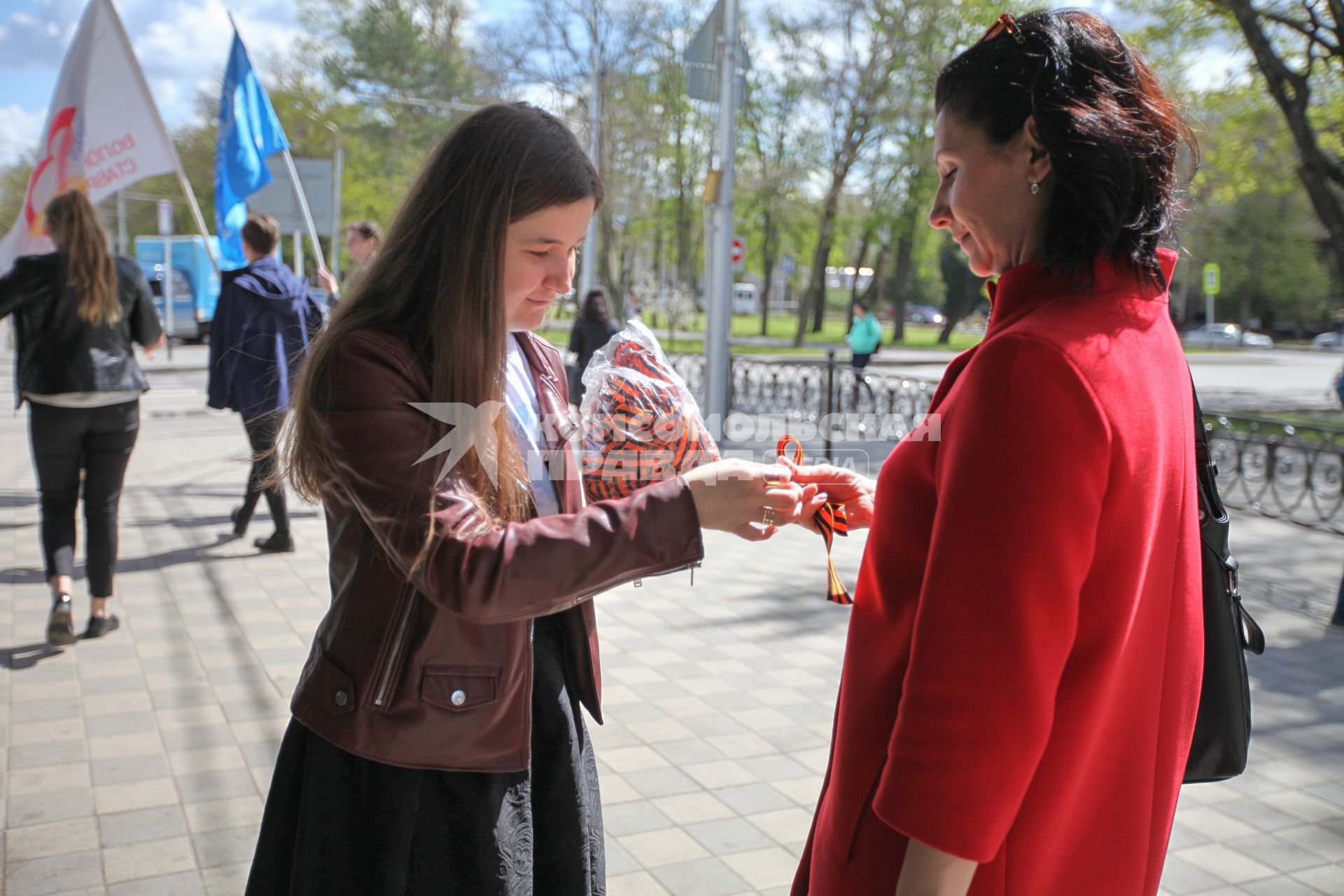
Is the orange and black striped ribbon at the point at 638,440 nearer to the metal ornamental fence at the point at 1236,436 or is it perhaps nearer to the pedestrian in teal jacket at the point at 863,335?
the metal ornamental fence at the point at 1236,436

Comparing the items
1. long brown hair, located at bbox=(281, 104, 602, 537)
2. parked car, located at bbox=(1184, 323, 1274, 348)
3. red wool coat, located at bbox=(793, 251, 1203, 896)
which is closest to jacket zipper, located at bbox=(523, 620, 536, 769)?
long brown hair, located at bbox=(281, 104, 602, 537)

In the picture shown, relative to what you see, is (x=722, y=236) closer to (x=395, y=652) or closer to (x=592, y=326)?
(x=592, y=326)

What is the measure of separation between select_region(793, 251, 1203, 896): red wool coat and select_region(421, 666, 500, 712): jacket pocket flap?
1.78 feet

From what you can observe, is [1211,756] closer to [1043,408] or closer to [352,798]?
[1043,408]

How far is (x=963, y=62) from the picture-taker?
1422mm

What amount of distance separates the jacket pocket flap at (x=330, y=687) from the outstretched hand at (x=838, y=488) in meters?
0.79

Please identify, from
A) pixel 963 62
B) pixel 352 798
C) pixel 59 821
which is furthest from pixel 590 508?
pixel 59 821

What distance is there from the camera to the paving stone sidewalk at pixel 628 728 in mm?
3441

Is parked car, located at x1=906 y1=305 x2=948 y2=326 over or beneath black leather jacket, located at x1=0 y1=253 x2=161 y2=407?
over

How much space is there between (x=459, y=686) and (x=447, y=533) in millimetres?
285

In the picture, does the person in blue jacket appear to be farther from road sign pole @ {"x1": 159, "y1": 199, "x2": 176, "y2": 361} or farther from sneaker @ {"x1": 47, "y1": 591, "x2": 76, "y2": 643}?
road sign pole @ {"x1": 159, "y1": 199, "x2": 176, "y2": 361}

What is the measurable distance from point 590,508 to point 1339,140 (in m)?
19.8

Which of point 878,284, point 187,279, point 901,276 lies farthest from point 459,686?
point 878,284

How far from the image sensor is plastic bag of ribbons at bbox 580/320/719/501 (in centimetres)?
192
